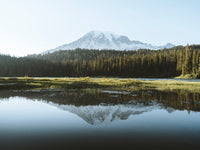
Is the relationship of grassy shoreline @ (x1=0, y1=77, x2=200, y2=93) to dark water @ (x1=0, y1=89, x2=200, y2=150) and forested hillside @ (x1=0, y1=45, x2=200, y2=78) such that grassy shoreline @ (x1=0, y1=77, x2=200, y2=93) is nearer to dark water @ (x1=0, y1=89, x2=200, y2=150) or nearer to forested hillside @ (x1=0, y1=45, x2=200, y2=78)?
dark water @ (x1=0, y1=89, x2=200, y2=150)

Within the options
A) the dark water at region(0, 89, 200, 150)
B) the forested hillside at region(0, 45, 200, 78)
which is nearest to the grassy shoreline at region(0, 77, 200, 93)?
the dark water at region(0, 89, 200, 150)

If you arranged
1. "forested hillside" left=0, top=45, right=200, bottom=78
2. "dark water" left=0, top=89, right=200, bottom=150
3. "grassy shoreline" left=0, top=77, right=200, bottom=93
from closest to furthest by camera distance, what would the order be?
1. "dark water" left=0, top=89, right=200, bottom=150
2. "grassy shoreline" left=0, top=77, right=200, bottom=93
3. "forested hillside" left=0, top=45, right=200, bottom=78

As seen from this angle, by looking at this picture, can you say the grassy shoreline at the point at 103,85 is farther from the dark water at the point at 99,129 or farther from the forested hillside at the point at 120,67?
the forested hillside at the point at 120,67

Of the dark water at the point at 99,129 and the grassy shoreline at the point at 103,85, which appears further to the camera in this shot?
the grassy shoreline at the point at 103,85

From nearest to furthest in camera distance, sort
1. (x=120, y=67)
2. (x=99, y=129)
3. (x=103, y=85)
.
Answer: (x=99, y=129) < (x=103, y=85) < (x=120, y=67)

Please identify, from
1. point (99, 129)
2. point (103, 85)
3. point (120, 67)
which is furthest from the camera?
point (120, 67)

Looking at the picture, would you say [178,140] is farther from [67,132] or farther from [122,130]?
[67,132]

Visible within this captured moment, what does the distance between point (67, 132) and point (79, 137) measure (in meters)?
1.04

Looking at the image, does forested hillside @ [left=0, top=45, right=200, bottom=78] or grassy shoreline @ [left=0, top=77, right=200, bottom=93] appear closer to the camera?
grassy shoreline @ [left=0, top=77, right=200, bottom=93]

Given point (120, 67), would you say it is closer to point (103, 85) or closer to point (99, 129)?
point (103, 85)

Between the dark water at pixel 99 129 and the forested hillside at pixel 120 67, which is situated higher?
the forested hillside at pixel 120 67

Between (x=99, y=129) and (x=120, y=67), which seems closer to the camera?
(x=99, y=129)

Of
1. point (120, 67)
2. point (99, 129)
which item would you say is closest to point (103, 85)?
point (99, 129)

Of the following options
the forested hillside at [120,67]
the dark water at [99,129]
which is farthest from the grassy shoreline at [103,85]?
the forested hillside at [120,67]
